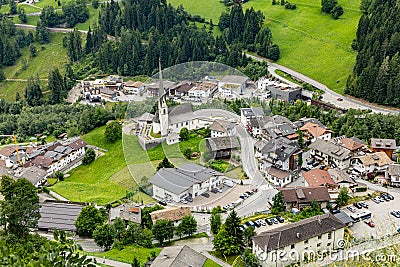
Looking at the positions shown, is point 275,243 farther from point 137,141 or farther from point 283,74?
point 283,74

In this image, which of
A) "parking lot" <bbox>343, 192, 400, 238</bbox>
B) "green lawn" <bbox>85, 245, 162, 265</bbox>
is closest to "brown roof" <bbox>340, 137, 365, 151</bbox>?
"parking lot" <bbox>343, 192, 400, 238</bbox>

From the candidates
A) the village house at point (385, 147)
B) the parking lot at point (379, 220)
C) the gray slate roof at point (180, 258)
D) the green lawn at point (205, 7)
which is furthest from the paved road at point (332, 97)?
the gray slate roof at point (180, 258)

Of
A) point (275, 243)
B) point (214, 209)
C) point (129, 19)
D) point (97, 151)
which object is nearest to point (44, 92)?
point (129, 19)

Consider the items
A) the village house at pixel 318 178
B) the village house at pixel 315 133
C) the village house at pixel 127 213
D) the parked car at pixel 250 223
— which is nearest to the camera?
the parked car at pixel 250 223

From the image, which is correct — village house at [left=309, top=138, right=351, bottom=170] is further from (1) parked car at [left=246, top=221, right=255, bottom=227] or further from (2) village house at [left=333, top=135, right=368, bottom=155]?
(1) parked car at [left=246, top=221, right=255, bottom=227]

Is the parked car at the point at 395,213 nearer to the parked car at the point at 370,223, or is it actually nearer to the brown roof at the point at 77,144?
the parked car at the point at 370,223
